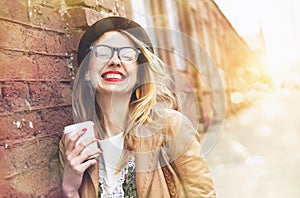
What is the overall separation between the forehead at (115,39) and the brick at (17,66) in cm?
23

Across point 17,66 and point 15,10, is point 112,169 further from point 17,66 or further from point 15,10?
point 15,10

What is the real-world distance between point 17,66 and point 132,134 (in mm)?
402

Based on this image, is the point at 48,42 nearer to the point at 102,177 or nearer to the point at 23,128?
the point at 23,128

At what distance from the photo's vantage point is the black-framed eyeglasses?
4.00 ft

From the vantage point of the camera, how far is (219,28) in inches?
52.6

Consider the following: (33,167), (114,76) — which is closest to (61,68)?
(114,76)

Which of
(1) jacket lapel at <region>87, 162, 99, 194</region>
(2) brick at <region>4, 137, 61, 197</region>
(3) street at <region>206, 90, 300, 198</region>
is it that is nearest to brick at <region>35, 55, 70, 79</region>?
(2) brick at <region>4, 137, 61, 197</region>

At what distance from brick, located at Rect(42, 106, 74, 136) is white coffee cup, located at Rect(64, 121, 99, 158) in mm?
49

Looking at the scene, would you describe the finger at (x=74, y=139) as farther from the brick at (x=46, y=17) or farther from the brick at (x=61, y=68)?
the brick at (x=46, y=17)

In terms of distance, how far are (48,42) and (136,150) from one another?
0.45 metres

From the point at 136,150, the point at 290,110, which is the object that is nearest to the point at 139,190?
the point at 136,150

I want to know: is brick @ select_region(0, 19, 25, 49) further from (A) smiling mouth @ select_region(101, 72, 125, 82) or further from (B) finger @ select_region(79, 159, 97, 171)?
(B) finger @ select_region(79, 159, 97, 171)

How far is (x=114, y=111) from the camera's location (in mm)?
1280

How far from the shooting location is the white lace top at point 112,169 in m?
1.25
